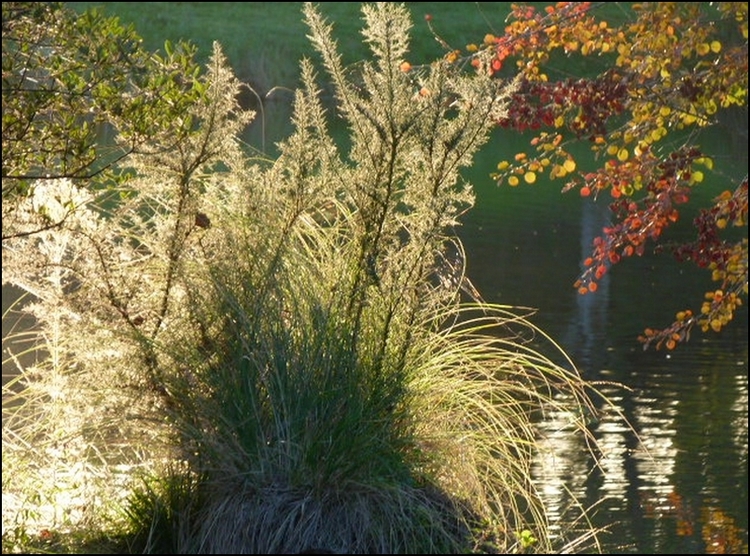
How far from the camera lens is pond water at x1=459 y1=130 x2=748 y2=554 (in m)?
7.63

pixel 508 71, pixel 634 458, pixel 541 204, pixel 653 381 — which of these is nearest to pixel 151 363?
pixel 634 458

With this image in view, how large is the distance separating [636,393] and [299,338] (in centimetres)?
594

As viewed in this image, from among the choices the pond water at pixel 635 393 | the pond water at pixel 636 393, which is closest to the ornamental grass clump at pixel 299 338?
the pond water at pixel 636 393

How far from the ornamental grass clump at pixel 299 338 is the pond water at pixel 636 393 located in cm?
90

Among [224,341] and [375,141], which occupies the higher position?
[375,141]

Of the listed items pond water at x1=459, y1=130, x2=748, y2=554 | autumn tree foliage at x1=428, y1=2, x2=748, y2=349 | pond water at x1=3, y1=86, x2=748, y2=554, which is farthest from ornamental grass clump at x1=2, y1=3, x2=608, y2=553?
autumn tree foliage at x1=428, y1=2, x2=748, y2=349

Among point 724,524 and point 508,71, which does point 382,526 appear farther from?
point 508,71

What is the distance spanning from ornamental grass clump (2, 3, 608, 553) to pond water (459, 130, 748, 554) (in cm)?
90

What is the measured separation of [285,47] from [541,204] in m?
14.8

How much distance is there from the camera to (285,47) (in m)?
36.3

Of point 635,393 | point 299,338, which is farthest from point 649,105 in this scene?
point 635,393

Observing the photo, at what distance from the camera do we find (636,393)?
10.7 metres

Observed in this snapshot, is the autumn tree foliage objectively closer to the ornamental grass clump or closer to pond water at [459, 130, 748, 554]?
pond water at [459, 130, 748, 554]

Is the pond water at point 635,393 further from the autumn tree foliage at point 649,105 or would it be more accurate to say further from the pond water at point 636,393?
the autumn tree foliage at point 649,105
